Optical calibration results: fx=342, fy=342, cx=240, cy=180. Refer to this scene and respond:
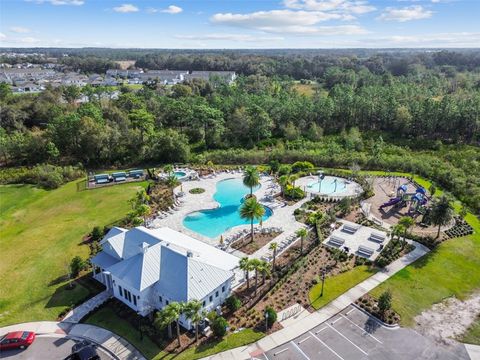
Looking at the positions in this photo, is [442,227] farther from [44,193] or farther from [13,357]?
[44,193]

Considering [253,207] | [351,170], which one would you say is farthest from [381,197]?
[253,207]

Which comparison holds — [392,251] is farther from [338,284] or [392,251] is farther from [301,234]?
[301,234]

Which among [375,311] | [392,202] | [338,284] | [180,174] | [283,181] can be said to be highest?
[283,181]

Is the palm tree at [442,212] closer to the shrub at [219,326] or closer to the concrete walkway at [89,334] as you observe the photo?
the shrub at [219,326]

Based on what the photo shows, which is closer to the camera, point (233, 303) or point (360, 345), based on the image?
point (360, 345)

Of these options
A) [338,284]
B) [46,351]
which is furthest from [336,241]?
[46,351]

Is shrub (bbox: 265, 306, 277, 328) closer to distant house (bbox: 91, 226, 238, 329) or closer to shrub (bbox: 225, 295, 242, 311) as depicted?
shrub (bbox: 225, 295, 242, 311)
